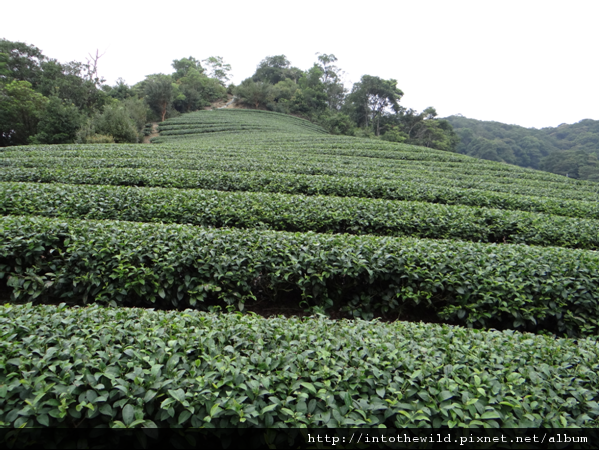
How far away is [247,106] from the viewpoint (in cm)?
5231

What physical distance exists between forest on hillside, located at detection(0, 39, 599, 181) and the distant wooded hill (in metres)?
0.20

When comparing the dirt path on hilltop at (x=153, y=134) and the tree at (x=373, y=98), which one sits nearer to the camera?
the dirt path on hilltop at (x=153, y=134)

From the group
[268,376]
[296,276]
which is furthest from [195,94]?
[268,376]

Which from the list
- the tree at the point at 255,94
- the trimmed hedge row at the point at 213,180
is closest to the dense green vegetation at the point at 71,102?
the tree at the point at 255,94

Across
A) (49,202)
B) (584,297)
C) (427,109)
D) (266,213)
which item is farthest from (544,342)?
(427,109)

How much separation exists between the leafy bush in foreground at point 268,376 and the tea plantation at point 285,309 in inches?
0.6

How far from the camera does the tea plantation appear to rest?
1.90 meters

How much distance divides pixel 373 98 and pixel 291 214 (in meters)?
55.4

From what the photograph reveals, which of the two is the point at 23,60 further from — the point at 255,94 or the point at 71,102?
the point at 255,94

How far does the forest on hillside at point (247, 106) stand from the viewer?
24.6m

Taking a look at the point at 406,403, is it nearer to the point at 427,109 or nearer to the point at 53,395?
the point at 53,395

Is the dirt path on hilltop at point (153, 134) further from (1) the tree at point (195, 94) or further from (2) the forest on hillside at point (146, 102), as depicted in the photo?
(1) the tree at point (195, 94)

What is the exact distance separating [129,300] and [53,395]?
2.39 meters

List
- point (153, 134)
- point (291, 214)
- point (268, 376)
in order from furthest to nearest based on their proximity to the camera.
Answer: point (153, 134)
point (291, 214)
point (268, 376)
